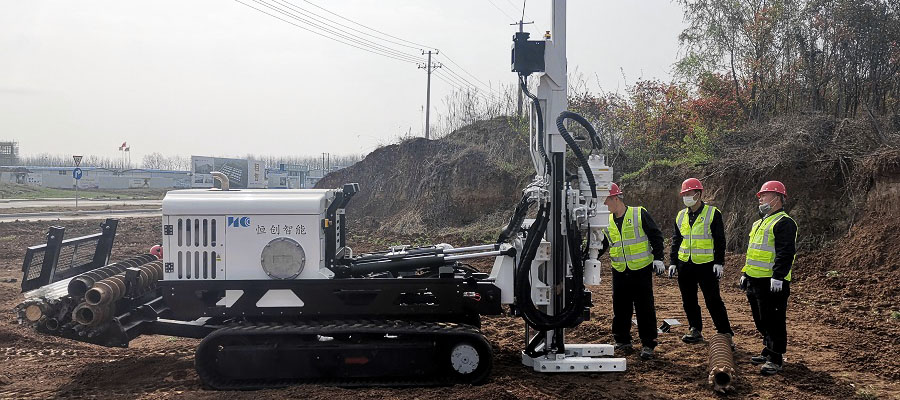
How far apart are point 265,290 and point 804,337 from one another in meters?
6.15

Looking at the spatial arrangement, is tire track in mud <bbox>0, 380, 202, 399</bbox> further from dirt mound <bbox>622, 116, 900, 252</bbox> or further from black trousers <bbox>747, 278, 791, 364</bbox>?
dirt mound <bbox>622, 116, 900, 252</bbox>

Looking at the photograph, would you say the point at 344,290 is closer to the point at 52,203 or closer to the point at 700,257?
the point at 700,257

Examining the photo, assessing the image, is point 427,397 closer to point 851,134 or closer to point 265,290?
point 265,290

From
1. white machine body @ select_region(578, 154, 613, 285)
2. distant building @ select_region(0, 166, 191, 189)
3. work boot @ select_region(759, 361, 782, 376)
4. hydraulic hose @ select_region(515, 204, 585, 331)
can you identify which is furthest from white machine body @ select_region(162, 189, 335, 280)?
distant building @ select_region(0, 166, 191, 189)

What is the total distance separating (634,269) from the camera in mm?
7078

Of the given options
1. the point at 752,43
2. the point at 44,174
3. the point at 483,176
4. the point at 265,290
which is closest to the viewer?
the point at 265,290

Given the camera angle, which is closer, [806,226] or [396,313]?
[396,313]

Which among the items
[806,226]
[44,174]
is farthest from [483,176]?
[44,174]

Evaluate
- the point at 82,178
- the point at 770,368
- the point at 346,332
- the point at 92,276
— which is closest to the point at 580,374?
the point at 770,368

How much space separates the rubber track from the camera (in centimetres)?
552

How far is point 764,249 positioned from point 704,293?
952 mm

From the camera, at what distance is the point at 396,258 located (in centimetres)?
626

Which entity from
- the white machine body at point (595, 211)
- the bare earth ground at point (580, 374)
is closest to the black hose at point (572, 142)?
the white machine body at point (595, 211)

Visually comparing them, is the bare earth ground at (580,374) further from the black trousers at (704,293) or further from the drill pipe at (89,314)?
the drill pipe at (89,314)
